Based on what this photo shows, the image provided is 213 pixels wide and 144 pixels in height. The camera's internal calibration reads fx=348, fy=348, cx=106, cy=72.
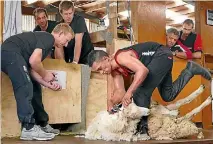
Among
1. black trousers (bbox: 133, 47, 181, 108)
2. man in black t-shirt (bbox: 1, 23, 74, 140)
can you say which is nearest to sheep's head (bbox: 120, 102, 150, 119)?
black trousers (bbox: 133, 47, 181, 108)

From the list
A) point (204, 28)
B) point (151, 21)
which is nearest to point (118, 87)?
point (151, 21)

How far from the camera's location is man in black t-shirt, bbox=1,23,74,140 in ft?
10.7

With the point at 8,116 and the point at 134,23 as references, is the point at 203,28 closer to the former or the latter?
the point at 134,23

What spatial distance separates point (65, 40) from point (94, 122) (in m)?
0.91

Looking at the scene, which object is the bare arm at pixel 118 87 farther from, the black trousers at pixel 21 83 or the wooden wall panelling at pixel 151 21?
the black trousers at pixel 21 83

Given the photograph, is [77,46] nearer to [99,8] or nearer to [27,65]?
[27,65]

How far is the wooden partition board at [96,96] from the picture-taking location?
14.4 ft

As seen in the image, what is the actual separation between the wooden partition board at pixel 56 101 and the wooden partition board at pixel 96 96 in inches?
7.4

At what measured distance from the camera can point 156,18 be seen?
17.1ft

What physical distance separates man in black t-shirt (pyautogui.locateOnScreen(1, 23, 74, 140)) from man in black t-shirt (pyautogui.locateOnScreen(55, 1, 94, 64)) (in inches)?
36.9

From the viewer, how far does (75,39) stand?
460cm

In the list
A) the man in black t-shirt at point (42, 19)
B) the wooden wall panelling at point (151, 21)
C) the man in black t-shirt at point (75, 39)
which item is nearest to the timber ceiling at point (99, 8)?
the wooden wall panelling at point (151, 21)

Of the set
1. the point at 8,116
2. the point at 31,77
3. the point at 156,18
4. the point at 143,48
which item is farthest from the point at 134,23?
the point at 8,116

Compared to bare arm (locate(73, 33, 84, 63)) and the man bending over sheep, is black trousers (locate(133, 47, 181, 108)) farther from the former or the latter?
bare arm (locate(73, 33, 84, 63))
